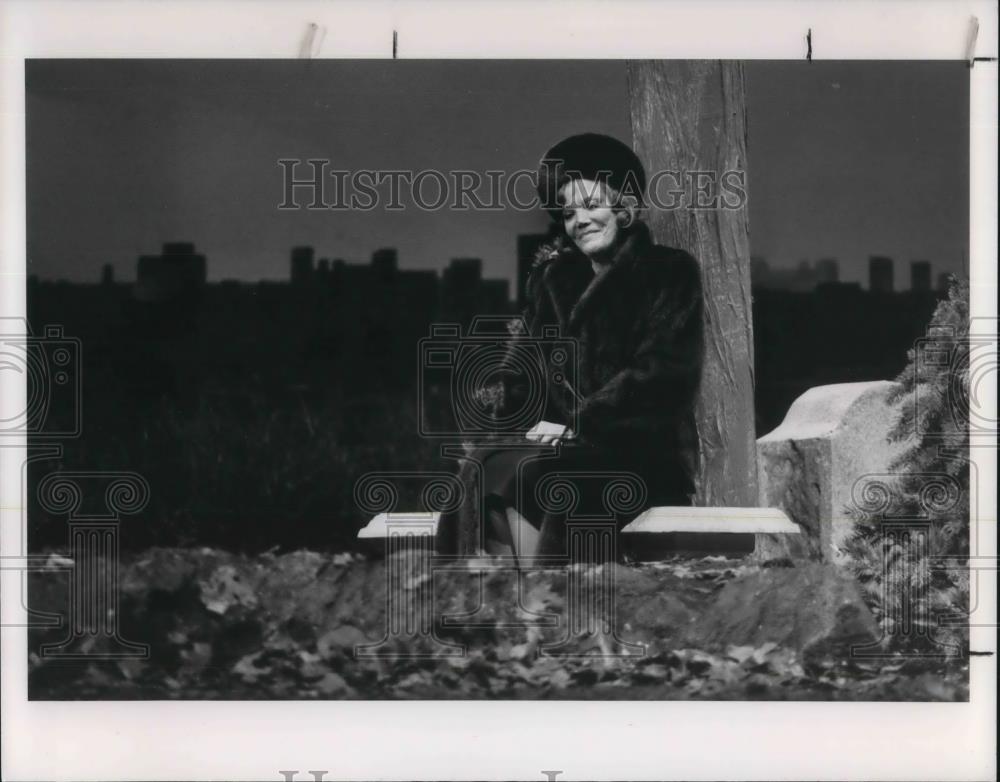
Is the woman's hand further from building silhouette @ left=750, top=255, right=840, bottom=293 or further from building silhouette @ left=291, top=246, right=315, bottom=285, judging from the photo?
building silhouette @ left=291, top=246, right=315, bottom=285

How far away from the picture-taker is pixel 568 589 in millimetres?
4973

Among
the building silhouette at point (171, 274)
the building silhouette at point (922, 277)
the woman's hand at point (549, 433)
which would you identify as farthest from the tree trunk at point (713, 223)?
the building silhouette at point (171, 274)

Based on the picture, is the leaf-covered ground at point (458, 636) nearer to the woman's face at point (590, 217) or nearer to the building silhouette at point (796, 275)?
the building silhouette at point (796, 275)

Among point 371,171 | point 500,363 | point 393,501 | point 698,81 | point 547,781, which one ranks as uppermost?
point 698,81

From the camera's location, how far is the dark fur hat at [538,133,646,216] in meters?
5.00

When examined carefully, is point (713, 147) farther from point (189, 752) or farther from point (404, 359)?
point (189, 752)

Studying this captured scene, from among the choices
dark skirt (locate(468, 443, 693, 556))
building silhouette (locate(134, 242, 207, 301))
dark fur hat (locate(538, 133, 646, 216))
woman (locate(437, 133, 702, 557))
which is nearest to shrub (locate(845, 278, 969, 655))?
woman (locate(437, 133, 702, 557))

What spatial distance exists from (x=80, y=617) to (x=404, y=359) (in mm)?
1775

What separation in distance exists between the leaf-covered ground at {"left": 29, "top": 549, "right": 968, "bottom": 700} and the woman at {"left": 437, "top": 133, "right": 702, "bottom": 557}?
0.30m

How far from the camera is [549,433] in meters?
5.00

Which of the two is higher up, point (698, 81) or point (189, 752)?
point (698, 81)

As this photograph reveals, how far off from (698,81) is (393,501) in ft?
7.28

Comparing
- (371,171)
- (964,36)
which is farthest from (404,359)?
(964,36)

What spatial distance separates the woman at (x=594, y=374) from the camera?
4980 millimetres
